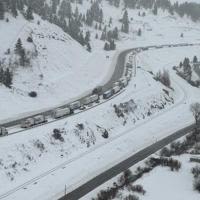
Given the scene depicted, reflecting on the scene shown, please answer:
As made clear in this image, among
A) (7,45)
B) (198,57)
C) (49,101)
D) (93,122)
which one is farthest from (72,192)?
(198,57)

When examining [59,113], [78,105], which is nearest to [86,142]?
[59,113]

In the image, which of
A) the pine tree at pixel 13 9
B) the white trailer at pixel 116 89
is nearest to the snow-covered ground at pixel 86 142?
the white trailer at pixel 116 89

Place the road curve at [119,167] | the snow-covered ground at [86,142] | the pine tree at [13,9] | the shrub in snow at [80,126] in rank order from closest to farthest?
the road curve at [119,167] → the snow-covered ground at [86,142] → the shrub in snow at [80,126] → the pine tree at [13,9]

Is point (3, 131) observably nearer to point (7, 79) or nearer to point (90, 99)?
point (7, 79)

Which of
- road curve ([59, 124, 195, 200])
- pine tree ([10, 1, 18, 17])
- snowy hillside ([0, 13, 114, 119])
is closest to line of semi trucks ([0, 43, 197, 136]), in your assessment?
snowy hillside ([0, 13, 114, 119])

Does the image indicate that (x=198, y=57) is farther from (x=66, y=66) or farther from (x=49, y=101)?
(x=49, y=101)

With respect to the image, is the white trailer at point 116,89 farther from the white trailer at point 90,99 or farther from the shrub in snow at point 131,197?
the shrub in snow at point 131,197
